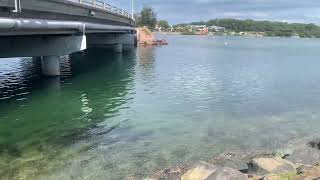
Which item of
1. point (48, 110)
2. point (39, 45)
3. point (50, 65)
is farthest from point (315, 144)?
point (50, 65)

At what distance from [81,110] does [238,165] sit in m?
16.1

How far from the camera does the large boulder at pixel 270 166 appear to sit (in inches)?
616

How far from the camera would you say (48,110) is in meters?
31.7

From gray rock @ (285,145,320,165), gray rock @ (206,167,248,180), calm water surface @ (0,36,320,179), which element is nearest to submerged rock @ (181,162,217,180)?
gray rock @ (206,167,248,180)

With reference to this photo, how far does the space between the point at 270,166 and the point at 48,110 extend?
63.8 feet

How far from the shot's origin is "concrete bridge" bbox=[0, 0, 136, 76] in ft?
96.7

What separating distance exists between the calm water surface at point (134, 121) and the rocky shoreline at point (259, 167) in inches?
41.9

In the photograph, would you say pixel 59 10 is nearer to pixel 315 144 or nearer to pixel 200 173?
pixel 315 144

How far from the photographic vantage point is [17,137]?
23.8m

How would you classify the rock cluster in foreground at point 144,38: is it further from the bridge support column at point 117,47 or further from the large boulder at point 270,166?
the large boulder at point 270,166

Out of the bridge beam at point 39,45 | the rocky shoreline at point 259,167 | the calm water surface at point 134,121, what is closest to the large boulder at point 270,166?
the rocky shoreline at point 259,167

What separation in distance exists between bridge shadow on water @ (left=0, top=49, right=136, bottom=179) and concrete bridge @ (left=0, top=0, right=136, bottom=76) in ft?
9.95

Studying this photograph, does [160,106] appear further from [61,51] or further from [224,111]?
[61,51]

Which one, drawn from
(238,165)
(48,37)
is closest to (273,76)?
(48,37)
